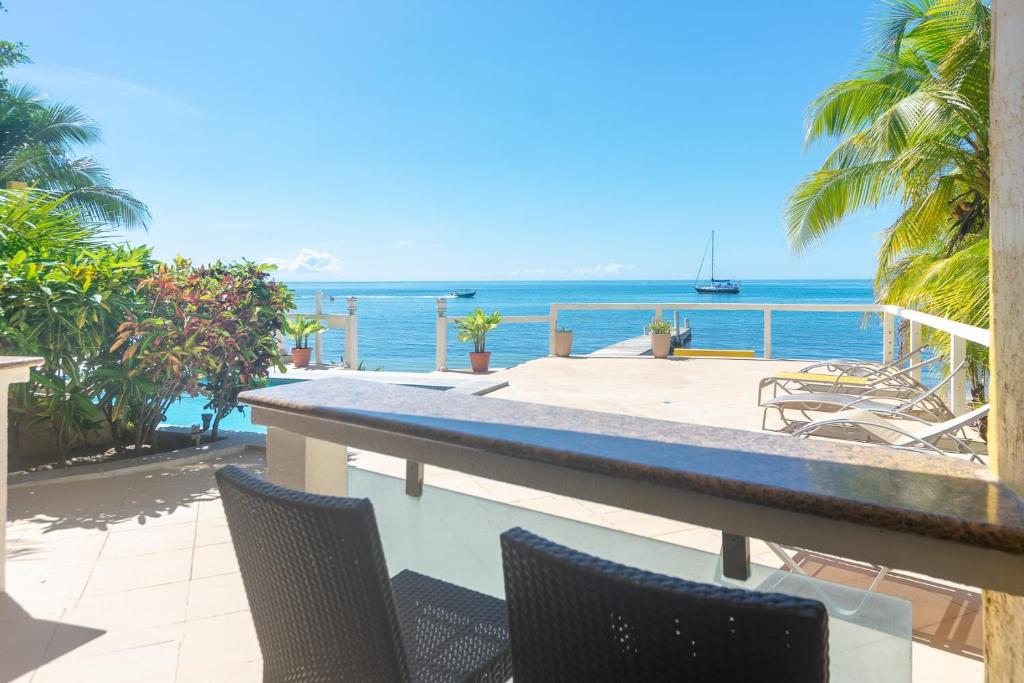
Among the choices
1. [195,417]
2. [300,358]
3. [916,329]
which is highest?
[916,329]

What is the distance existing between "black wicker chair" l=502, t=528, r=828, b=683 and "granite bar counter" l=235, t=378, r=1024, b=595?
28 centimetres

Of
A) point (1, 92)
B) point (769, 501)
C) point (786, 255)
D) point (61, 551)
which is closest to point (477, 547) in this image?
point (769, 501)

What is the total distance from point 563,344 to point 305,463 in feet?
30.1

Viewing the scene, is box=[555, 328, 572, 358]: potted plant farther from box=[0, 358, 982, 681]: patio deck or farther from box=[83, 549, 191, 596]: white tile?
box=[83, 549, 191, 596]: white tile

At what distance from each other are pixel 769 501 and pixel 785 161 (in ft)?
206

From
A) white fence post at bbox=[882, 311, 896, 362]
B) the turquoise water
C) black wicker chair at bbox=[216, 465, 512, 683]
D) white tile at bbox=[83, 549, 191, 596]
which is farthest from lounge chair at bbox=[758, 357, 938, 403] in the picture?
black wicker chair at bbox=[216, 465, 512, 683]

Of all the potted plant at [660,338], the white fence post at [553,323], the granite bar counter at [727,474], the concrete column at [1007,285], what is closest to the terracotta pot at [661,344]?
the potted plant at [660,338]

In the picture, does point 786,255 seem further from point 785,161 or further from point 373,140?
point 785,161

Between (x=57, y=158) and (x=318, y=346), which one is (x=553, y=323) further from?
(x=57, y=158)

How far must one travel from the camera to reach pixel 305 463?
1686 mm

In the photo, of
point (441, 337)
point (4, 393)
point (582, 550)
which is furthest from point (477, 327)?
point (582, 550)

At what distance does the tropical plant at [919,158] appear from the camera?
5523mm

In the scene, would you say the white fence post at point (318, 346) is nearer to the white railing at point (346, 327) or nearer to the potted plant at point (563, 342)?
the white railing at point (346, 327)

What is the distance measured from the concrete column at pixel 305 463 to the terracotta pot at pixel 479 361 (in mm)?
7601
